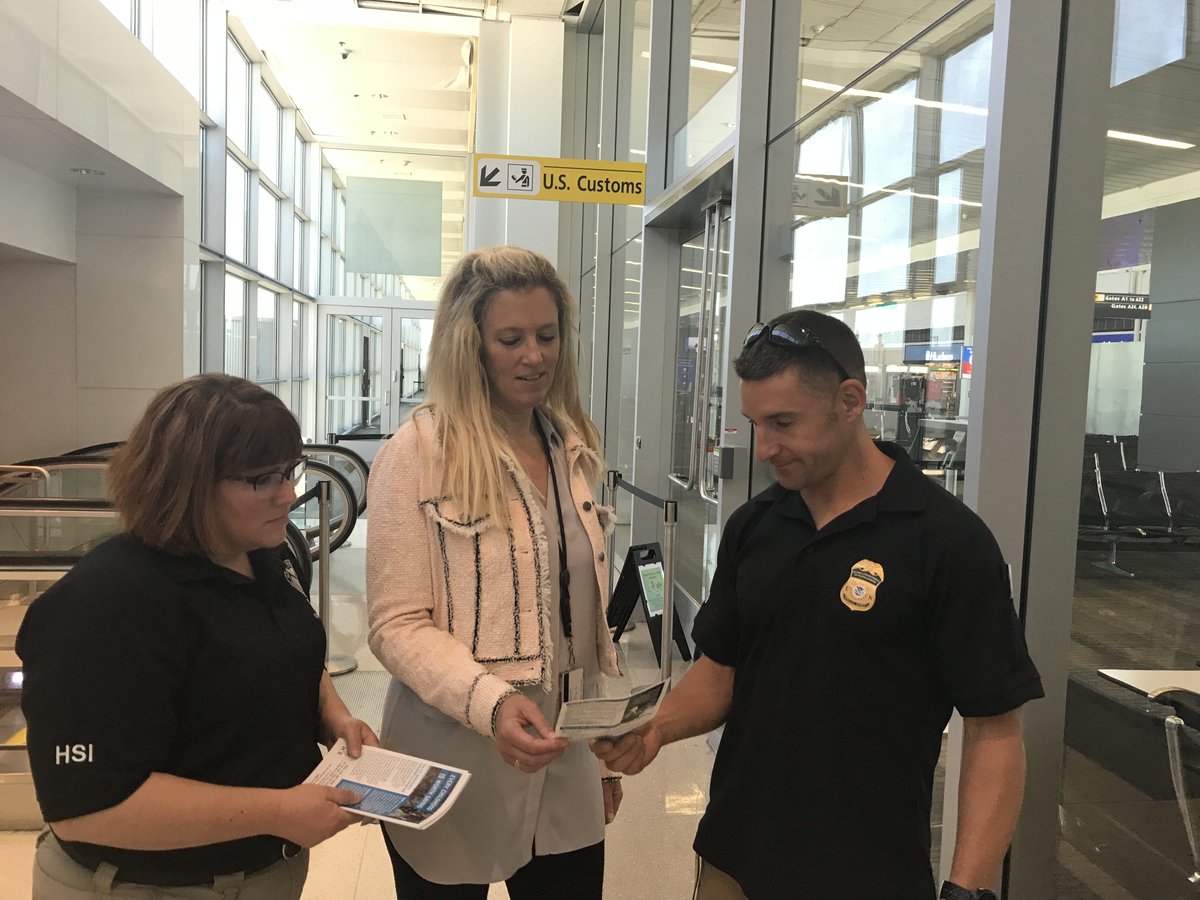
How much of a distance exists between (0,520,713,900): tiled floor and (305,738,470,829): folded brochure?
98 cm

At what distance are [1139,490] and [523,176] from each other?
15.3 feet

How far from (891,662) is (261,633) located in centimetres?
98

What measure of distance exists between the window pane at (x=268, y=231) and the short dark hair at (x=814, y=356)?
491 inches

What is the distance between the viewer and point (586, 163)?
5.71 meters

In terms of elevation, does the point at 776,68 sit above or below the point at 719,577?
above

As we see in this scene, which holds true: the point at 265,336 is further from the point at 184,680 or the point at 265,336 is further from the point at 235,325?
the point at 184,680

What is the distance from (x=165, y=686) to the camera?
1.23 metres

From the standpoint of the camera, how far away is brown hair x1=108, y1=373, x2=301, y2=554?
130cm

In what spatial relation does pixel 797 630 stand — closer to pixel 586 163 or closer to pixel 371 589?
pixel 371 589

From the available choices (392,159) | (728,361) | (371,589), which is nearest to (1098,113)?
(371,589)

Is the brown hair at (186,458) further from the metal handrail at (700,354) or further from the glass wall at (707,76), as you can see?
the metal handrail at (700,354)

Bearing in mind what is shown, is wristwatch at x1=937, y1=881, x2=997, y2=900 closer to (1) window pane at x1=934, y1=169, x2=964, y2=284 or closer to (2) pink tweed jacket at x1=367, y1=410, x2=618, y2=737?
(2) pink tweed jacket at x1=367, y1=410, x2=618, y2=737

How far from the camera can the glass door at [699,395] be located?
534 cm

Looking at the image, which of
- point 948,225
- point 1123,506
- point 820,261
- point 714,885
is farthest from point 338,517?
point 1123,506
